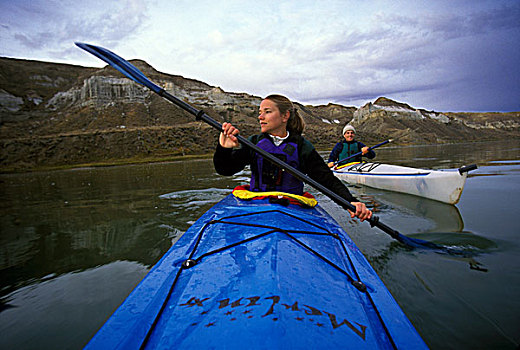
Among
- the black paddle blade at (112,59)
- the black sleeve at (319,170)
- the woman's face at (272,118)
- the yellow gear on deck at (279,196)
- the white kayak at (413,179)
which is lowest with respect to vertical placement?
the white kayak at (413,179)

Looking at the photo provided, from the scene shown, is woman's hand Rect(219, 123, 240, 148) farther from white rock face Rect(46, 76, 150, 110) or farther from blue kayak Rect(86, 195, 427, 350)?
white rock face Rect(46, 76, 150, 110)

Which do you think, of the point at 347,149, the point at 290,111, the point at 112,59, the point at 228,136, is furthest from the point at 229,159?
the point at 347,149

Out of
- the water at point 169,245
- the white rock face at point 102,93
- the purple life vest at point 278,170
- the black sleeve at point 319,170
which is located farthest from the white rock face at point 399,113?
the purple life vest at point 278,170

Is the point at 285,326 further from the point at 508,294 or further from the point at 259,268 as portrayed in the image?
the point at 508,294

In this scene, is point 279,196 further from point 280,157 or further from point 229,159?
point 229,159

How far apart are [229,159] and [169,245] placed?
1.74 meters

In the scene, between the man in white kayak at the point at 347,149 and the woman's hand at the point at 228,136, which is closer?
the woman's hand at the point at 228,136

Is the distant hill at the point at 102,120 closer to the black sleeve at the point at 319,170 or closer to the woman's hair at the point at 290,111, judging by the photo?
the woman's hair at the point at 290,111

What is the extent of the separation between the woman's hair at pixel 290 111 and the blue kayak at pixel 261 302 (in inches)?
64.2

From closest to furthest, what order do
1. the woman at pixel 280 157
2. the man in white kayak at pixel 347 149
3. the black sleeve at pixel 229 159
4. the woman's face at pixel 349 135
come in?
the black sleeve at pixel 229 159 → the woman at pixel 280 157 → the woman's face at pixel 349 135 → the man in white kayak at pixel 347 149

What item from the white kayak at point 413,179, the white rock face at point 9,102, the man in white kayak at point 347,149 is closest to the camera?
the white kayak at point 413,179

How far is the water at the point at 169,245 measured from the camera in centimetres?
195

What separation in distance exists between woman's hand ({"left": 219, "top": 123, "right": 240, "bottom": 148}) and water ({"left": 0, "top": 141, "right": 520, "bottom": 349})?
69.0 inches

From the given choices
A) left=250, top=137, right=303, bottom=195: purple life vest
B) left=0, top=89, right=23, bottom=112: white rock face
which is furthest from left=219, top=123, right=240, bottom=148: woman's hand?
left=0, top=89, right=23, bottom=112: white rock face
